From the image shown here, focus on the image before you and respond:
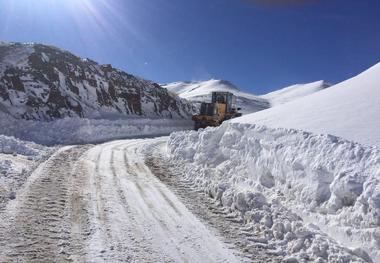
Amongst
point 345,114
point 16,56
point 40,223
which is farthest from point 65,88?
point 40,223

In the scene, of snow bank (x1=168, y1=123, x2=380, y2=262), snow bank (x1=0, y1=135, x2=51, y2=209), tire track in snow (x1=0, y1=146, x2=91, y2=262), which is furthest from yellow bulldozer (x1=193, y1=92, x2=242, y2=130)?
tire track in snow (x1=0, y1=146, x2=91, y2=262)

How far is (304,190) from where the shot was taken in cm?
840

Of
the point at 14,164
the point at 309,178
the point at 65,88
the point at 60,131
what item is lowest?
the point at 14,164

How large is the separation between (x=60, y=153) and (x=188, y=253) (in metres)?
→ 12.0

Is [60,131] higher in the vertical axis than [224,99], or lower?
lower

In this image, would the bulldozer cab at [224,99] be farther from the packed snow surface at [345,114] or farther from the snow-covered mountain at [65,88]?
the packed snow surface at [345,114]

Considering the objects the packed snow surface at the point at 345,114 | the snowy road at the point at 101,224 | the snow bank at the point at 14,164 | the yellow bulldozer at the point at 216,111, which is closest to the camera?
the snowy road at the point at 101,224

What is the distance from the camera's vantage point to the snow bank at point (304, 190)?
644 cm

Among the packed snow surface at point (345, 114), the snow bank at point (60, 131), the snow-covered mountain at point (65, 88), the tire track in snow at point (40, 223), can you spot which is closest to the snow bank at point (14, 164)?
the tire track in snow at point (40, 223)

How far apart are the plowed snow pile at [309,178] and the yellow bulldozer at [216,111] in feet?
69.1

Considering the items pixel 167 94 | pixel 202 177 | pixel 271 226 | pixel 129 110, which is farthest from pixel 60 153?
pixel 167 94

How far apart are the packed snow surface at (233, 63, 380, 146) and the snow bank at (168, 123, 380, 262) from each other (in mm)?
878

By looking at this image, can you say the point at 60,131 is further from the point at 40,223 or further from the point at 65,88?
the point at 40,223

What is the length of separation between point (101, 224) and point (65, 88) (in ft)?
112
